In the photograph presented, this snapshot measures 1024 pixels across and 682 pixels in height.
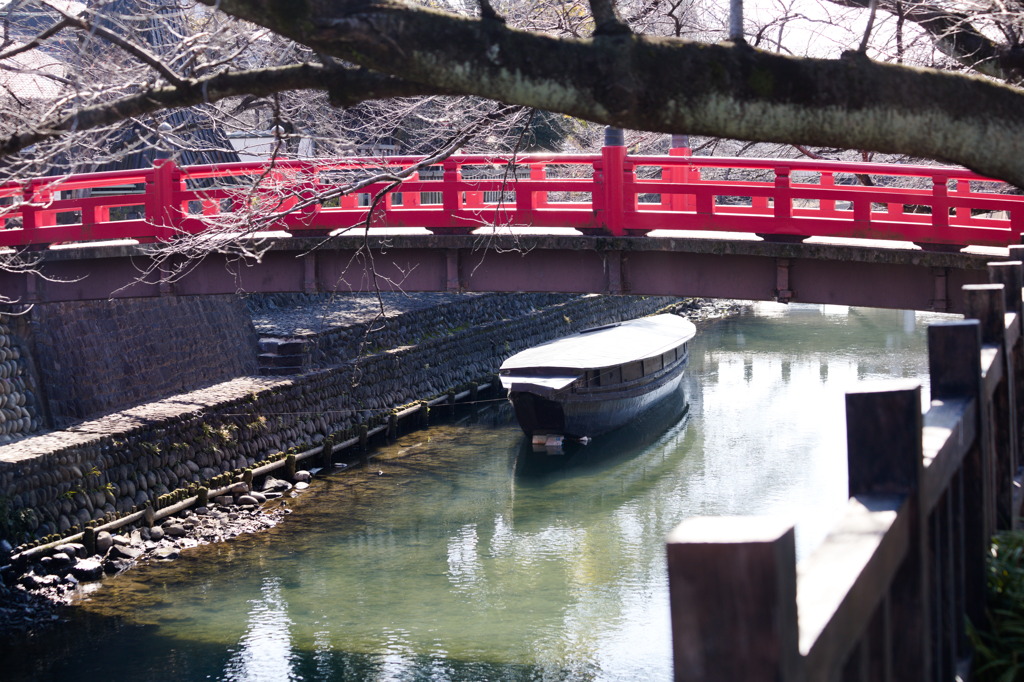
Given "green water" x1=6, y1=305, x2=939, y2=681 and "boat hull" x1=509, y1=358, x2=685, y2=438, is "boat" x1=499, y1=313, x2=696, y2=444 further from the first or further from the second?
"green water" x1=6, y1=305, x2=939, y2=681

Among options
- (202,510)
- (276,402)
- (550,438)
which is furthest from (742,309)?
(202,510)

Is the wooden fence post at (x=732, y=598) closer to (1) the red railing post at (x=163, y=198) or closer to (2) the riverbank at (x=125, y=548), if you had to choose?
(2) the riverbank at (x=125, y=548)

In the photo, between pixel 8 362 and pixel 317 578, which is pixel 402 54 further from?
pixel 8 362

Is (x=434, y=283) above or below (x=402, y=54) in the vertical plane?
below

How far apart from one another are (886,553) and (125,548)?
13.9 m

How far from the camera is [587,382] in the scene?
21.6 m

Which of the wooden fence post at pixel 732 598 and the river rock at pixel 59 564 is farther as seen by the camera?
the river rock at pixel 59 564

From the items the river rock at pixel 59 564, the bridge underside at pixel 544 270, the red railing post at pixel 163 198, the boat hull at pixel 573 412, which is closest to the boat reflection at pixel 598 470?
the boat hull at pixel 573 412

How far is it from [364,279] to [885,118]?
9.21m

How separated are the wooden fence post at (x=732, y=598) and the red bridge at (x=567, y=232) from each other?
825 centimetres

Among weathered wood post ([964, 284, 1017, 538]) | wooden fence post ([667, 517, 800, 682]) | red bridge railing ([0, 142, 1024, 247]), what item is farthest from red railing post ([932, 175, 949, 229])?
wooden fence post ([667, 517, 800, 682])

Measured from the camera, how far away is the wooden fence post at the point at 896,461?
2123mm

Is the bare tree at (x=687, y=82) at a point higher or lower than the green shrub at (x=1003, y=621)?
higher

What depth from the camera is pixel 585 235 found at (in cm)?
1252
